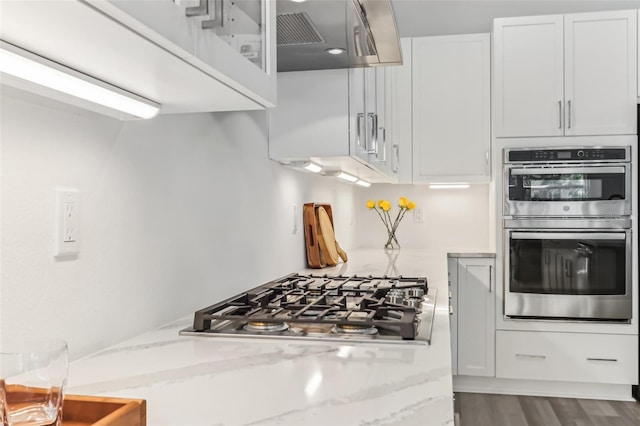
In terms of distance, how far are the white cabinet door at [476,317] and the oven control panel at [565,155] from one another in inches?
26.3

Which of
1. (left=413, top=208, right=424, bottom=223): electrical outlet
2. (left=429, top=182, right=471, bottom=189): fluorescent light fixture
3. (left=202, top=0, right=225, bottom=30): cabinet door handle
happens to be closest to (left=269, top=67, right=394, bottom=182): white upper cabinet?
(left=202, top=0, right=225, bottom=30): cabinet door handle

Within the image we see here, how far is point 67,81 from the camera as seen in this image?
0.89 m

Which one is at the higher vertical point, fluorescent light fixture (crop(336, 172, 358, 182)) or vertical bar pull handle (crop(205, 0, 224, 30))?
vertical bar pull handle (crop(205, 0, 224, 30))

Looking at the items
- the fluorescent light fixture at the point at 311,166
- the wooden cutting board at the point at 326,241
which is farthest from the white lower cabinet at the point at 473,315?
the fluorescent light fixture at the point at 311,166

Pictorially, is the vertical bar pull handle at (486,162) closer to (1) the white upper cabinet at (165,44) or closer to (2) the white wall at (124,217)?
(2) the white wall at (124,217)

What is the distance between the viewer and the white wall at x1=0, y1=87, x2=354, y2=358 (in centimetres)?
97

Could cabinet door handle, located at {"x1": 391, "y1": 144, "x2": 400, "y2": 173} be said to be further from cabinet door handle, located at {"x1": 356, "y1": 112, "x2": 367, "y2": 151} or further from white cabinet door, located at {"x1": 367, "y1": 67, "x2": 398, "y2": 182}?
cabinet door handle, located at {"x1": 356, "y1": 112, "x2": 367, "y2": 151}

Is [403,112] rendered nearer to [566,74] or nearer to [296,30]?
[566,74]

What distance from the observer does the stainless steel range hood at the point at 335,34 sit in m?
1.50

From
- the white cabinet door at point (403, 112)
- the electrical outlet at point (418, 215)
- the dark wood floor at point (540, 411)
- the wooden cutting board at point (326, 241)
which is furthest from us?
the electrical outlet at point (418, 215)

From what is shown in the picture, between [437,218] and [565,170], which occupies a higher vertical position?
[565,170]

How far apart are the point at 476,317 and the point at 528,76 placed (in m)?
1.54

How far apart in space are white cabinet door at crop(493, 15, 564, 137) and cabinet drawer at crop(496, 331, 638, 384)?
125cm

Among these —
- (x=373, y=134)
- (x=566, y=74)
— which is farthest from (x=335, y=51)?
(x=566, y=74)
